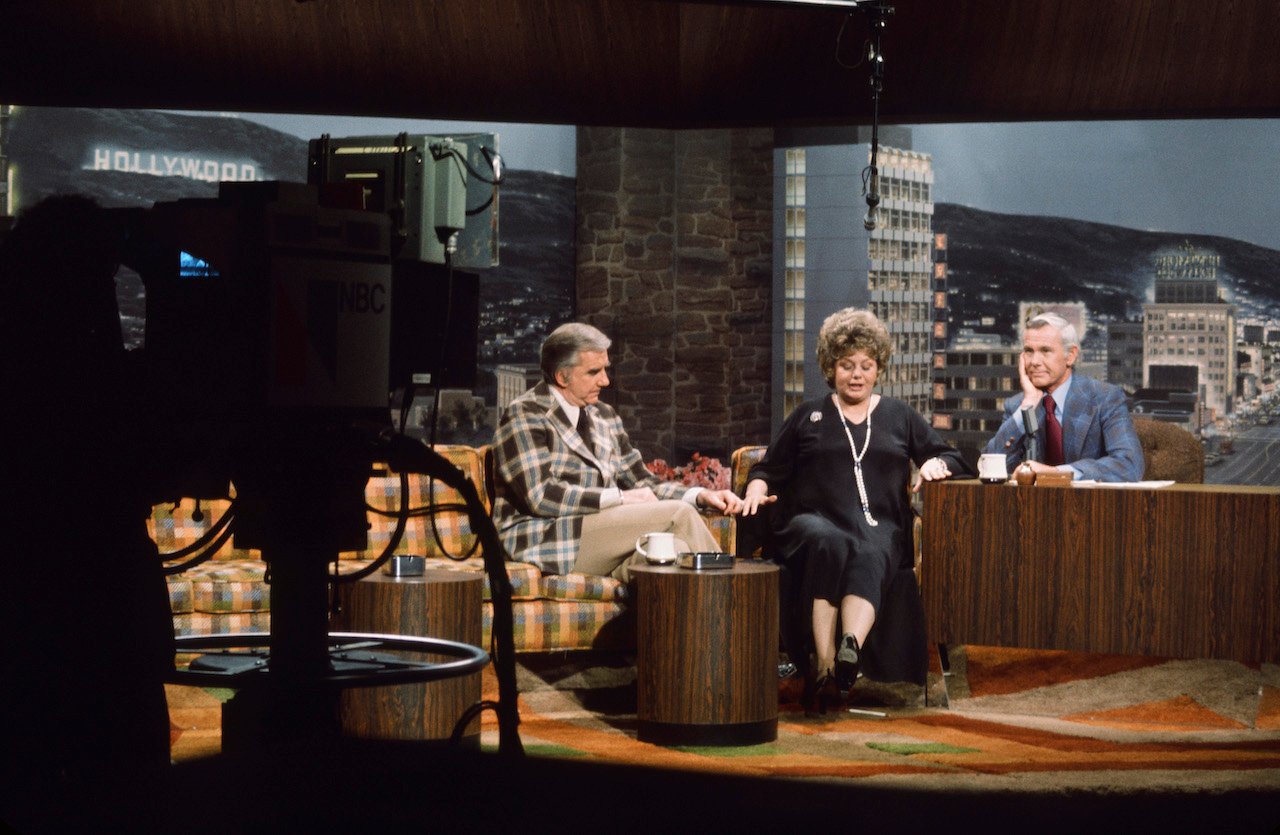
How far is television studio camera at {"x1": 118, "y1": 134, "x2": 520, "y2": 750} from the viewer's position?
6.79 ft

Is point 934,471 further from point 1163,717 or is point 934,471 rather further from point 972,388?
point 972,388

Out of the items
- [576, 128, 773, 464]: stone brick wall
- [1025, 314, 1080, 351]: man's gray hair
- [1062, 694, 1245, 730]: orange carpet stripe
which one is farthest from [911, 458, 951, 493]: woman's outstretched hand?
[576, 128, 773, 464]: stone brick wall

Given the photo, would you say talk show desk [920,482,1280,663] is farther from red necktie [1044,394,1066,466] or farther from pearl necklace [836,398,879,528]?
red necktie [1044,394,1066,466]

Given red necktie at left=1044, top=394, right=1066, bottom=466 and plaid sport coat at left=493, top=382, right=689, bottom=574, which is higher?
red necktie at left=1044, top=394, right=1066, bottom=466

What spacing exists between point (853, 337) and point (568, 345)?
41.3 inches

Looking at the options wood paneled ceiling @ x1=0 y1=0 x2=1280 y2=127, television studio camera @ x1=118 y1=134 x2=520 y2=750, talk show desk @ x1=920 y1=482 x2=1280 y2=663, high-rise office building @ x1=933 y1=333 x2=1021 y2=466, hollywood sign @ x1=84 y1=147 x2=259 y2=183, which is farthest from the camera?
high-rise office building @ x1=933 y1=333 x2=1021 y2=466

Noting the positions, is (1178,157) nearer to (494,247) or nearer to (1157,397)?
(1157,397)

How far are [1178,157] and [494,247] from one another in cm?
539

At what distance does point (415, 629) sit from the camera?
4.57 meters

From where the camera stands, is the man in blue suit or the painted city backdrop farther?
the painted city backdrop

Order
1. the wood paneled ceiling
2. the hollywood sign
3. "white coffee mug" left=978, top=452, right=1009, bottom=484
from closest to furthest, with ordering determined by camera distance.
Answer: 1. "white coffee mug" left=978, top=452, right=1009, bottom=484
2. the wood paneled ceiling
3. the hollywood sign

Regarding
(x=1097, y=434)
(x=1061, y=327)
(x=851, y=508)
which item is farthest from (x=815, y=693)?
(x=1061, y=327)

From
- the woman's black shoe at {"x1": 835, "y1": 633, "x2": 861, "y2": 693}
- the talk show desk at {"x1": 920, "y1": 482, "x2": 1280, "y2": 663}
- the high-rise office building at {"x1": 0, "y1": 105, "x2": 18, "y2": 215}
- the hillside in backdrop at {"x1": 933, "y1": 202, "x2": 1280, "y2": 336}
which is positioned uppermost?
the high-rise office building at {"x1": 0, "y1": 105, "x2": 18, "y2": 215}

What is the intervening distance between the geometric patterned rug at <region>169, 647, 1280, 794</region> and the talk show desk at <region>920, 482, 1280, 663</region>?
0.25m
